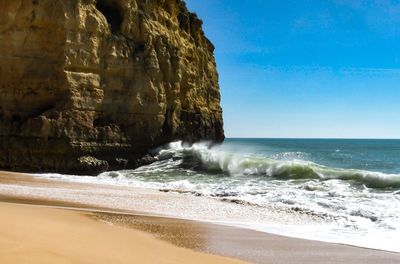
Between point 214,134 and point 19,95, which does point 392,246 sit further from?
point 214,134

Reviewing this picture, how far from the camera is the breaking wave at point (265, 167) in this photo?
51.1ft

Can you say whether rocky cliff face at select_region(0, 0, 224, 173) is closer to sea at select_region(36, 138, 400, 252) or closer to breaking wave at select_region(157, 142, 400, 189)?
breaking wave at select_region(157, 142, 400, 189)

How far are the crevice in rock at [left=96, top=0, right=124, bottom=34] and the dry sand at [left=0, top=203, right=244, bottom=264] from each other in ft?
54.5

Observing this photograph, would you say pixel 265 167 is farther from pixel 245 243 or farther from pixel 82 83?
pixel 245 243

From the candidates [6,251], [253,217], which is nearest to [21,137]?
[253,217]

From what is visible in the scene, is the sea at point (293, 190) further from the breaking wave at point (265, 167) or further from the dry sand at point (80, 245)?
the dry sand at point (80, 245)

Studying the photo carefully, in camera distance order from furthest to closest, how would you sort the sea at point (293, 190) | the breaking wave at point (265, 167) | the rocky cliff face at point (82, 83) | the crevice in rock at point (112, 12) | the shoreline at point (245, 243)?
the crevice in rock at point (112, 12)
the rocky cliff face at point (82, 83)
the breaking wave at point (265, 167)
the sea at point (293, 190)
the shoreline at point (245, 243)

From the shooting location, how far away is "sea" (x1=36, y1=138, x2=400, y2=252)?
808 cm

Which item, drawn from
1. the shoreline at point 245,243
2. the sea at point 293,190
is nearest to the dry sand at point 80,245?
the shoreline at point 245,243

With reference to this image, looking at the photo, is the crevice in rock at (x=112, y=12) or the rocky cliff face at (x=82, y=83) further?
the crevice in rock at (x=112, y=12)

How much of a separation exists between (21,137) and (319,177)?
41.3ft

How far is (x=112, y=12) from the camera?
2250 cm

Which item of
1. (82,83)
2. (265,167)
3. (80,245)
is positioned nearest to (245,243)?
(80,245)

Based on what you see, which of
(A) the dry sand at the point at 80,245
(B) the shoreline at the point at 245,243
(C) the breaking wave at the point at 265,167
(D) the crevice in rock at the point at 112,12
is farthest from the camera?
(D) the crevice in rock at the point at 112,12
